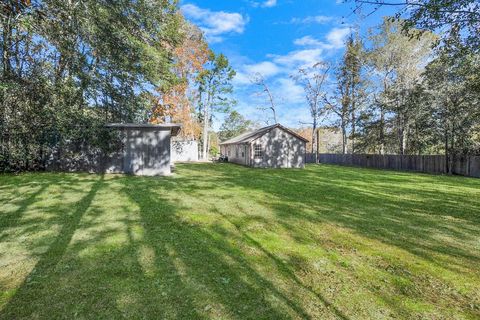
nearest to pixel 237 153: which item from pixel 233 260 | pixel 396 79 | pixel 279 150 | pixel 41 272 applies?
pixel 279 150

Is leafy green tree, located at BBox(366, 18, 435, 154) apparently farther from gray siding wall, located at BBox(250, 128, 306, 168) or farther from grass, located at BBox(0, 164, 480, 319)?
grass, located at BBox(0, 164, 480, 319)

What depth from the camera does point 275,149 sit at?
23.1m

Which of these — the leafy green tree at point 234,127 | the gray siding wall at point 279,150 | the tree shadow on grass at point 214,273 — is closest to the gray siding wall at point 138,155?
the tree shadow on grass at point 214,273

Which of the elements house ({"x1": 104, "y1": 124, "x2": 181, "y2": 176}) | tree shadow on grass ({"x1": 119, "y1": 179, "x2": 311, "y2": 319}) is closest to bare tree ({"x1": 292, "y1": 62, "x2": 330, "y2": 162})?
house ({"x1": 104, "y1": 124, "x2": 181, "y2": 176})

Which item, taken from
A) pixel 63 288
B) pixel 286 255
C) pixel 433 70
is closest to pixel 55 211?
pixel 63 288

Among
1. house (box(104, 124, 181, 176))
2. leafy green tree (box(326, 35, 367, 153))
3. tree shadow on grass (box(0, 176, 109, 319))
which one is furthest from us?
leafy green tree (box(326, 35, 367, 153))

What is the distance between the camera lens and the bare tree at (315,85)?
31.0 meters

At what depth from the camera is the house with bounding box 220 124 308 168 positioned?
22.8m

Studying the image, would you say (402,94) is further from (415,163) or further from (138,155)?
(138,155)

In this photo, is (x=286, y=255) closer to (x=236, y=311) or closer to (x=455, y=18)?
(x=236, y=311)

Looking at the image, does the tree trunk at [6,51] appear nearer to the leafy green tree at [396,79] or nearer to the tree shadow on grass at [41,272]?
the tree shadow on grass at [41,272]

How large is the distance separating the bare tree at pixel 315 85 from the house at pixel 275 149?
33.8 ft

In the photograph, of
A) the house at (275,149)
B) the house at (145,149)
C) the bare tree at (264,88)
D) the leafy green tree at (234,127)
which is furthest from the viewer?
the leafy green tree at (234,127)

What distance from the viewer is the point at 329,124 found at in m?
32.4
